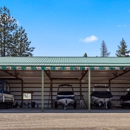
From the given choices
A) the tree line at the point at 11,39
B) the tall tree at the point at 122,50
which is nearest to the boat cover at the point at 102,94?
the tree line at the point at 11,39

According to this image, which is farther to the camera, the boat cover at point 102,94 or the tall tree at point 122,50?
the tall tree at point 122,50

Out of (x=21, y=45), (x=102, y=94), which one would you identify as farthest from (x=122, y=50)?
(x=102, y=94)

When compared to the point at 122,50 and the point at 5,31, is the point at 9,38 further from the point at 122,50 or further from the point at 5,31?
the point at 122,50

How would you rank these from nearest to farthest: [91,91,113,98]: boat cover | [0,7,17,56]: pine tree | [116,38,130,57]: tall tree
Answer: [91,91,113,98]: boat cover < [0,7,17,56]: pine tree < [116,38,130,57]: tall tree

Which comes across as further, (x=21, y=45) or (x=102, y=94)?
(x=21, y=45)

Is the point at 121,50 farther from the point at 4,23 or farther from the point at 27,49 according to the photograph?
the point at 4,23

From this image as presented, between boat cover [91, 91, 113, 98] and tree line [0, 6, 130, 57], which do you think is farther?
tree line [0, 6, 130, 57]

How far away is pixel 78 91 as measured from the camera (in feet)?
78.8

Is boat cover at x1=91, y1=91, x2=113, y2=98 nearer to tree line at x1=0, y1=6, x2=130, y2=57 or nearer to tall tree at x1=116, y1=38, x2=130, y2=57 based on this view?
tree line at x1=0, y1=6, x2=130, y2=57

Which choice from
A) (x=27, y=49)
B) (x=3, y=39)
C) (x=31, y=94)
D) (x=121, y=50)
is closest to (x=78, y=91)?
(x=31, y=94)

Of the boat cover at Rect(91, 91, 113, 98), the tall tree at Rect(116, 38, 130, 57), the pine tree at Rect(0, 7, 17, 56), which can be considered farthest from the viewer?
Answer: the tall tree at Rect(116, 38, 130, 57)

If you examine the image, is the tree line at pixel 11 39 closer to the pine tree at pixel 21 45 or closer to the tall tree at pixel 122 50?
the pine tree at pixel 21 45

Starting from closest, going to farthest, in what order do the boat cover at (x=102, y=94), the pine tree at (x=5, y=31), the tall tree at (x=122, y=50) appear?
the boat cover at (x=102, y=94), the pine tree at (x=5, y=31), the tall tree at (x=122, y=50)

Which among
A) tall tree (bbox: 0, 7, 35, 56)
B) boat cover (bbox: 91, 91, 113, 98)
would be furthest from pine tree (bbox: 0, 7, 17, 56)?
boat cover (bbox: 91, 91, 113, 98)
